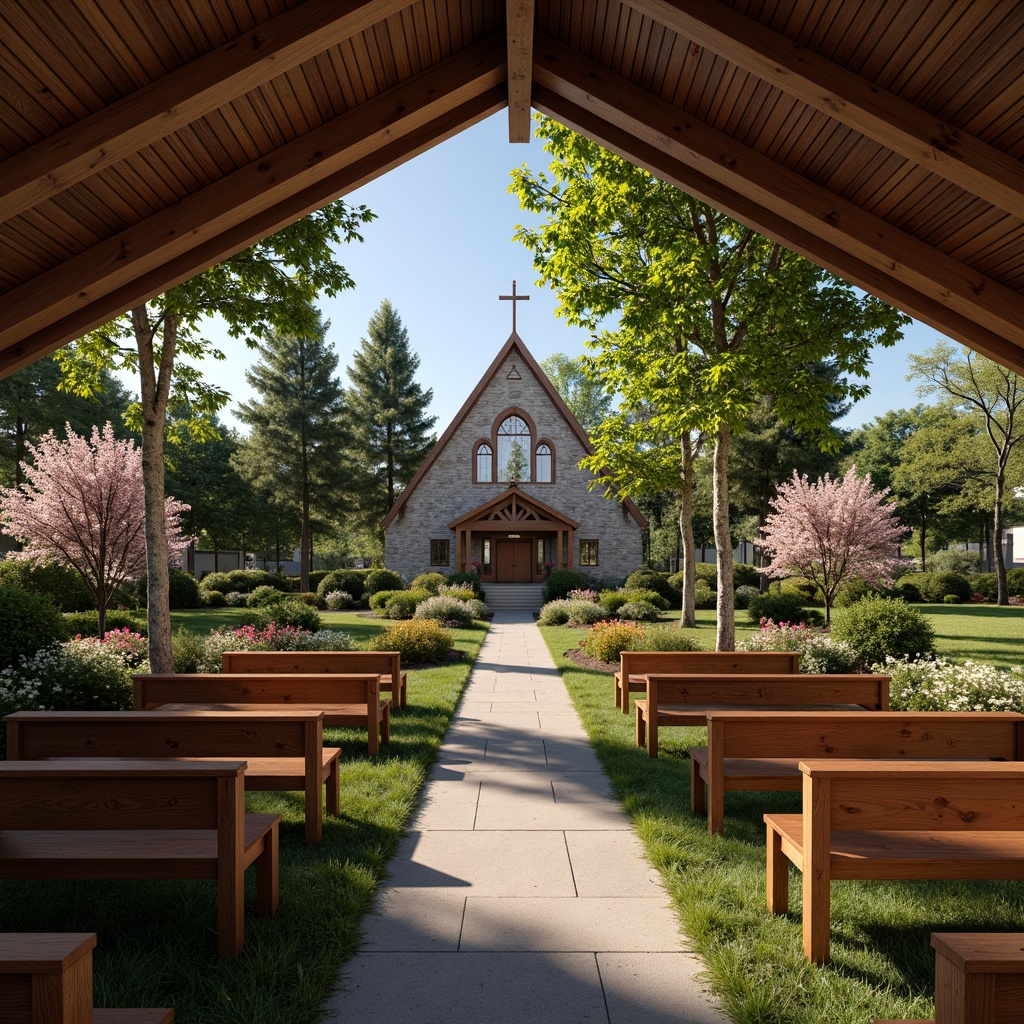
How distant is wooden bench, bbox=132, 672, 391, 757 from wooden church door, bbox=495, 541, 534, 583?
86.3 ft

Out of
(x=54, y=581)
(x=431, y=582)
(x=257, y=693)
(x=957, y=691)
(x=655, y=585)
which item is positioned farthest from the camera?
(x=655, y=585)

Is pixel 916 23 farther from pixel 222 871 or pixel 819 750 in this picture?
pixel 222 871

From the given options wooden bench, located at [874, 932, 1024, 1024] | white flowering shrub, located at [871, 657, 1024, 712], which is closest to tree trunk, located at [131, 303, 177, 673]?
white flowering shrub, located at [871, 657, 1024, 712]

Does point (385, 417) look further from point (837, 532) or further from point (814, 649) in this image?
point (814, 649)

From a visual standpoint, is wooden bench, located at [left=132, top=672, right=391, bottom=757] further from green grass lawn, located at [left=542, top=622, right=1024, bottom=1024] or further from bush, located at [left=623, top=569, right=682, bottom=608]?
bush, located at [left=623, top=569, right=682, bottom=608]

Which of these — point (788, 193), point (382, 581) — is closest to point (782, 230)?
point (788, 193)

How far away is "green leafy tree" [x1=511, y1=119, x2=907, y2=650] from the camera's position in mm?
11773

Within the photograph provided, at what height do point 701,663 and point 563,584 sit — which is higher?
point 701,663

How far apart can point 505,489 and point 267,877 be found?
94.0 feet

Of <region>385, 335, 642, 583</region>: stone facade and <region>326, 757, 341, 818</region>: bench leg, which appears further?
<region>385, 335, 642, 583</region>: stone facade

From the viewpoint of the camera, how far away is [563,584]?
28188mm

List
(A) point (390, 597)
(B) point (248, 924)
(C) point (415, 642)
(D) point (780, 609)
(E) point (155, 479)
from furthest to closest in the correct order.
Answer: (A) point (390, 597), (D) point (780, 609), (C) point (415, 642), (E) point (155, 479), (B) point (248, 924)

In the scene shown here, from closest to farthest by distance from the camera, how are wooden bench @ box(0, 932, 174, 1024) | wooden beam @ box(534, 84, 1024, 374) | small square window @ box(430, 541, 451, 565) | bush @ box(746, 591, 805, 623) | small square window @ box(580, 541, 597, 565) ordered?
wooden bench @ box(0, 932, 174, 1024) → wooden beam @ box(534, 84, 1024, 374) → bush @ box(746, 591, 805, 623) → small square window @ box(580, 541, 597, 565) → small square window @ box(430, 541, 451, 565)

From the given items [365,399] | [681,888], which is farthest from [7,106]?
[365,399]
